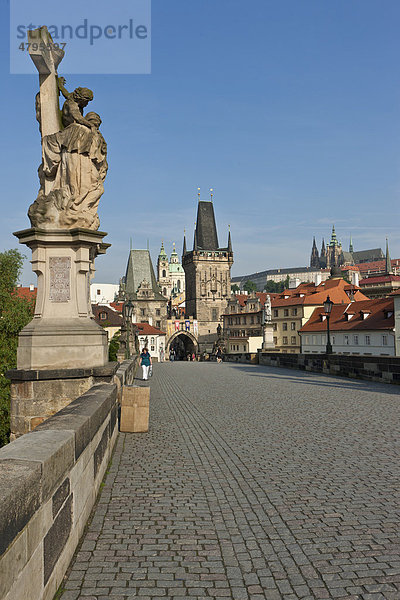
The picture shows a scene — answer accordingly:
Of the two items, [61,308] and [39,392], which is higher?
[61,308]

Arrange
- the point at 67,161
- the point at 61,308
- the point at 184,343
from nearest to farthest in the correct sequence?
the point at 61,308, the point at 67,161, the point at 184,343

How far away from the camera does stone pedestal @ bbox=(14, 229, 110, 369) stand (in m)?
7.86

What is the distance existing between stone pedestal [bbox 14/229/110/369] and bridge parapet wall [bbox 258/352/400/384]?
12.0 metres

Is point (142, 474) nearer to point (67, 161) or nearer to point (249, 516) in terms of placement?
point (249, 516)

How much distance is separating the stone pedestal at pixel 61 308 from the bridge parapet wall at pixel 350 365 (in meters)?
12.0

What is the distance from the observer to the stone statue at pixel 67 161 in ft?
27.5

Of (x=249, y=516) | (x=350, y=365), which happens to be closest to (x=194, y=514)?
(x=249, y=516)

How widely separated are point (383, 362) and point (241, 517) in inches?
578

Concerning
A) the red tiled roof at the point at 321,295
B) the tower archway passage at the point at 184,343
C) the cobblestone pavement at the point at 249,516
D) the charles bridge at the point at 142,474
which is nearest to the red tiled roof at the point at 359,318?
the red tiled roof at the point at 321,295

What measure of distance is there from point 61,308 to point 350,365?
50.1 ft

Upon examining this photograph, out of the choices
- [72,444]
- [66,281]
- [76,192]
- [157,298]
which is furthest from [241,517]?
[157,298]

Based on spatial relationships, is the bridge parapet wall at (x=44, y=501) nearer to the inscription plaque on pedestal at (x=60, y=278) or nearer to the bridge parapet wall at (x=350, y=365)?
the inscription plaque on pedestal at (x=60, y=278)

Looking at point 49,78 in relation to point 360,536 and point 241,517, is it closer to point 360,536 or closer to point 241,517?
point 241,517

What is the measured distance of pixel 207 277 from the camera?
124500mm
